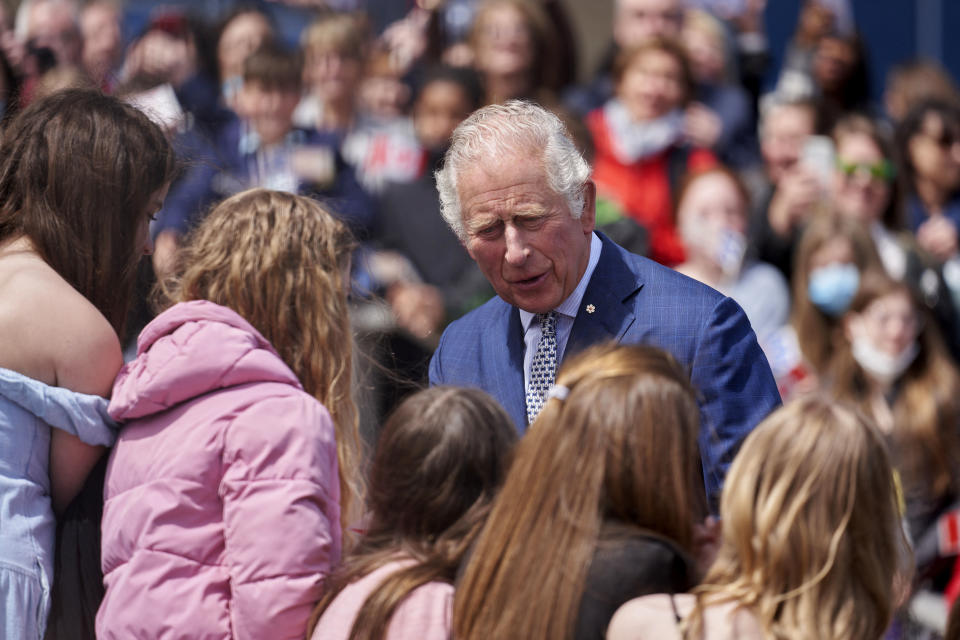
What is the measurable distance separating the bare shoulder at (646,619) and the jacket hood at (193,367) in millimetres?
1052

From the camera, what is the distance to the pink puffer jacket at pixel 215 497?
2945 mm

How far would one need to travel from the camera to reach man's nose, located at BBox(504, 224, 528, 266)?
3.41 m

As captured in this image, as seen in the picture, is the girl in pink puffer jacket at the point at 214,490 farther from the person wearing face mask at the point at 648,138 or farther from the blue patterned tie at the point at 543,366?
the person wearing face mask at the point at 648,138

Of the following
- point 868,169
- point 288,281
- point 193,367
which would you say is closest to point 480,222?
point 288,281

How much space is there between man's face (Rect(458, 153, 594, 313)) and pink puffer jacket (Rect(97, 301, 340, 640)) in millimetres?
639

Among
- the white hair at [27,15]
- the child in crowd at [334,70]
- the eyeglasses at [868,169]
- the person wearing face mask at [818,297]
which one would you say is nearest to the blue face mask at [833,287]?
the person wearing face mask at [818,297]

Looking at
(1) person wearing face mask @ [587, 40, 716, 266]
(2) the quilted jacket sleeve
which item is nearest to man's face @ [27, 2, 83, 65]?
(1) person wearing face mask @ [587, 40, 716, 266]

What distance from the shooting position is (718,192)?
639 cm

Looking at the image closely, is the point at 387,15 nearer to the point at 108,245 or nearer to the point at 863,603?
the point at 108,245

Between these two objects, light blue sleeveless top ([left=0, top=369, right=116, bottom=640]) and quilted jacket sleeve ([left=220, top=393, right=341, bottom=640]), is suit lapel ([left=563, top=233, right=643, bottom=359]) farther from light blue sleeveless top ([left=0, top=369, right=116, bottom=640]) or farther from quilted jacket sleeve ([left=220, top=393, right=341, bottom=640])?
light blue sleeveless top ([left=0, top=369, right=116, bottom=640])

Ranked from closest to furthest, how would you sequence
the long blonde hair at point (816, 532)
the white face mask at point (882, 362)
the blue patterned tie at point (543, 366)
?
the long blonde hair at point (816, 532) → the blue patterned tie at point (543, 366) → the white face mask at point (882, 362)

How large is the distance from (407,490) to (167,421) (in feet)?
2.11

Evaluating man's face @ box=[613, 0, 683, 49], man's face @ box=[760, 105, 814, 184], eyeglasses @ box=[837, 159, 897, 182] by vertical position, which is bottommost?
eyeglasses @ box=[837, 159, 897, 182]

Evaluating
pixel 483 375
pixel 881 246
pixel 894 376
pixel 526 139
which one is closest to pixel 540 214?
pixel 526 139
